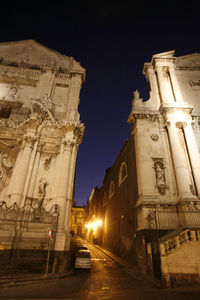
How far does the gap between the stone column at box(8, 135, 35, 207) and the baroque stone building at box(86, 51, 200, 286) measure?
353 inches

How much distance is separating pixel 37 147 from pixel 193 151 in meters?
13.5

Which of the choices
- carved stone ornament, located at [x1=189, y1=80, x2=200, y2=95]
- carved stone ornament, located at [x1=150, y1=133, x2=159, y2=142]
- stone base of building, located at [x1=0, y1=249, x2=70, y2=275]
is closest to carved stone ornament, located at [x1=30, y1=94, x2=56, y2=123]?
carved stone ornament, located at [x1=150, y1=133, x2=159, y2=142]

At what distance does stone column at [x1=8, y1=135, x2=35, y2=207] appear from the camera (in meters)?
12.2

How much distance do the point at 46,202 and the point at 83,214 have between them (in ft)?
176

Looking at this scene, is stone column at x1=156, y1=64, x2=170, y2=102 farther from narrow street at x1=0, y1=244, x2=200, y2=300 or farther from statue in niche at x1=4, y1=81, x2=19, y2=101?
narrow street at x1=0, y1=244, x2=200, y2=300

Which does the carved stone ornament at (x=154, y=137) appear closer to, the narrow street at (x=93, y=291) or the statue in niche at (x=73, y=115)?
the statue in niche at (x=73, y=115)

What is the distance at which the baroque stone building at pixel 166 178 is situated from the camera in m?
8.26

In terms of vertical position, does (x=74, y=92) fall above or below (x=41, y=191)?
above

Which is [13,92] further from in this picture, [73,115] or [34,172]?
[34,172]

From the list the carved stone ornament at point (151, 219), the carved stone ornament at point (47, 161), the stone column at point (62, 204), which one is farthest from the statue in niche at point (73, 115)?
the carved stone ornament at point (151, 219)

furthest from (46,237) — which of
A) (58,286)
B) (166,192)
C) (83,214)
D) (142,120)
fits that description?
(83,214)

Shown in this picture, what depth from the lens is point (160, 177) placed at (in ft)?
44.5

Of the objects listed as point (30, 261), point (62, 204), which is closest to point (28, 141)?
point (62, 204)

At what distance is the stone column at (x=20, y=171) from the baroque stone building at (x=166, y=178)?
8974mm
